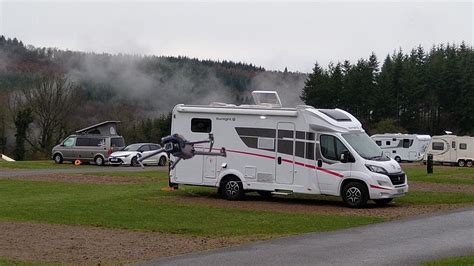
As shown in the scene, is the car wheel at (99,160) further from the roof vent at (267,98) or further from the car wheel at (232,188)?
the roof vent at (267,98)

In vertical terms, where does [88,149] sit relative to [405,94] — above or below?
below

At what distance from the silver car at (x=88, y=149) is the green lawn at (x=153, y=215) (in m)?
19.6

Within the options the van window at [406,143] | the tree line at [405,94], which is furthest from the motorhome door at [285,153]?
the tree line at [405,94]

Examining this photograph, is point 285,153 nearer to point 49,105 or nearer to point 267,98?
point 267,98

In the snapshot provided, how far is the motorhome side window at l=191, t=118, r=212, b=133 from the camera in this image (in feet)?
72.4

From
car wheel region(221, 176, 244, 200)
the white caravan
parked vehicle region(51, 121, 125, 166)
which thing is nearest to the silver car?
parked vehicle region(51, 121, 125, 166)

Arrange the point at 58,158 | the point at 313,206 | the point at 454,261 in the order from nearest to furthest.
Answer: the point at 454,261 → the point at 313,206 → the point at 58,158

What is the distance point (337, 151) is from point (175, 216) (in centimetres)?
510

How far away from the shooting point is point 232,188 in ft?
70.9

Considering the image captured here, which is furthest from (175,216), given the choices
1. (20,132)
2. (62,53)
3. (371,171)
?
(62,53)

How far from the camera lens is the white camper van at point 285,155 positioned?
1989cm

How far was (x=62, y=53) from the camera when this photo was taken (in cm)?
11288

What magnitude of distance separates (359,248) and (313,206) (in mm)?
7625

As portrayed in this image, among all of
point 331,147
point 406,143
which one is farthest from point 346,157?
point 406,143
